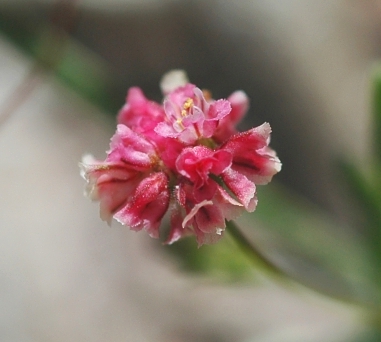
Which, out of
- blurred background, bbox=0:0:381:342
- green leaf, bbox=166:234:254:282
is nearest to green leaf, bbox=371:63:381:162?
blurred background, bbox=0:0:381:342

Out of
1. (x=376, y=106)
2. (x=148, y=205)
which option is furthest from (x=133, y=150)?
(x=376, y=106)

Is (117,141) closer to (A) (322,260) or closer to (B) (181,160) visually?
(B) (181,160)

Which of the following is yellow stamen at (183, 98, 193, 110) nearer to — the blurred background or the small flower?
the small flower

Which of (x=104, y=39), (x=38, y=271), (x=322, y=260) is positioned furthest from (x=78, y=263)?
(x=104, y=39)

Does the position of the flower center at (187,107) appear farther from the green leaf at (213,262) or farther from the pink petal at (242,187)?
the green leaf at (213,262)

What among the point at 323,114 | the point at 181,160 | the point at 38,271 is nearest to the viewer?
the point at 181,160

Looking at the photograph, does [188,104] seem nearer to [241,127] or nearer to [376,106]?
[376,106]

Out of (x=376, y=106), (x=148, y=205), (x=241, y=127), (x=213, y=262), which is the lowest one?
(x=148, y=205)
